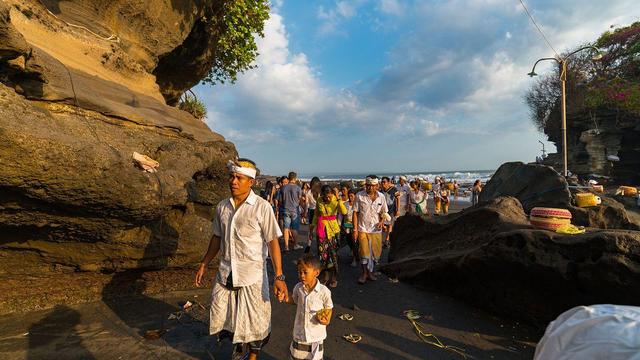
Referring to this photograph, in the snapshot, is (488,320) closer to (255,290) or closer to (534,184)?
(255,290)

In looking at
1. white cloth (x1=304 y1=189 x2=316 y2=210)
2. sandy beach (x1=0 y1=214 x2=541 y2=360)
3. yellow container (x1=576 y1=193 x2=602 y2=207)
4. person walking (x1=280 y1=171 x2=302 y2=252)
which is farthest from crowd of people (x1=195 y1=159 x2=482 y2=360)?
yellow container (x1=576 y1=193 x2=602 y2=207)

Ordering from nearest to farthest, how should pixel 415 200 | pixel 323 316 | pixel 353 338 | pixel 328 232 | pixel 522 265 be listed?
pixel 323 316 → pixel 353 338 → pixel 522 265 → pixel 328 232 → pixel 415 200

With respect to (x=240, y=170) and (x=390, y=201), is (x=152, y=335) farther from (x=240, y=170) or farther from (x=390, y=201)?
(x=390, y=201)

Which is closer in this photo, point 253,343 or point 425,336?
point 253,343

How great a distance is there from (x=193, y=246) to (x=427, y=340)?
3861 millimetres

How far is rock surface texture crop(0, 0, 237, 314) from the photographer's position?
3.48 meters

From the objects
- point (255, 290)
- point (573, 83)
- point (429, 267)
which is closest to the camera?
point (255, 290)

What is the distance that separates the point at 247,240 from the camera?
3.38 metres

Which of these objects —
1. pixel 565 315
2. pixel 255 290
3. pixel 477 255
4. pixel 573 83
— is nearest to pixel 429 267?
pixel 477 255

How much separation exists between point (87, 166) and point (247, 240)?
202cm

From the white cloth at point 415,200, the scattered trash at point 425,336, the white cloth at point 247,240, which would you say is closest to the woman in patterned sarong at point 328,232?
the scattered trash at point 425,336

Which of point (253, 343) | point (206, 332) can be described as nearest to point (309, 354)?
point (253, 343)

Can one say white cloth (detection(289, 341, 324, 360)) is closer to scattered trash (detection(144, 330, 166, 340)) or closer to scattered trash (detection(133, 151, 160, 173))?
scattered trash (detection(144, 330, 166, 340))

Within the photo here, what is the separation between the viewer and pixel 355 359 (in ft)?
12.8
